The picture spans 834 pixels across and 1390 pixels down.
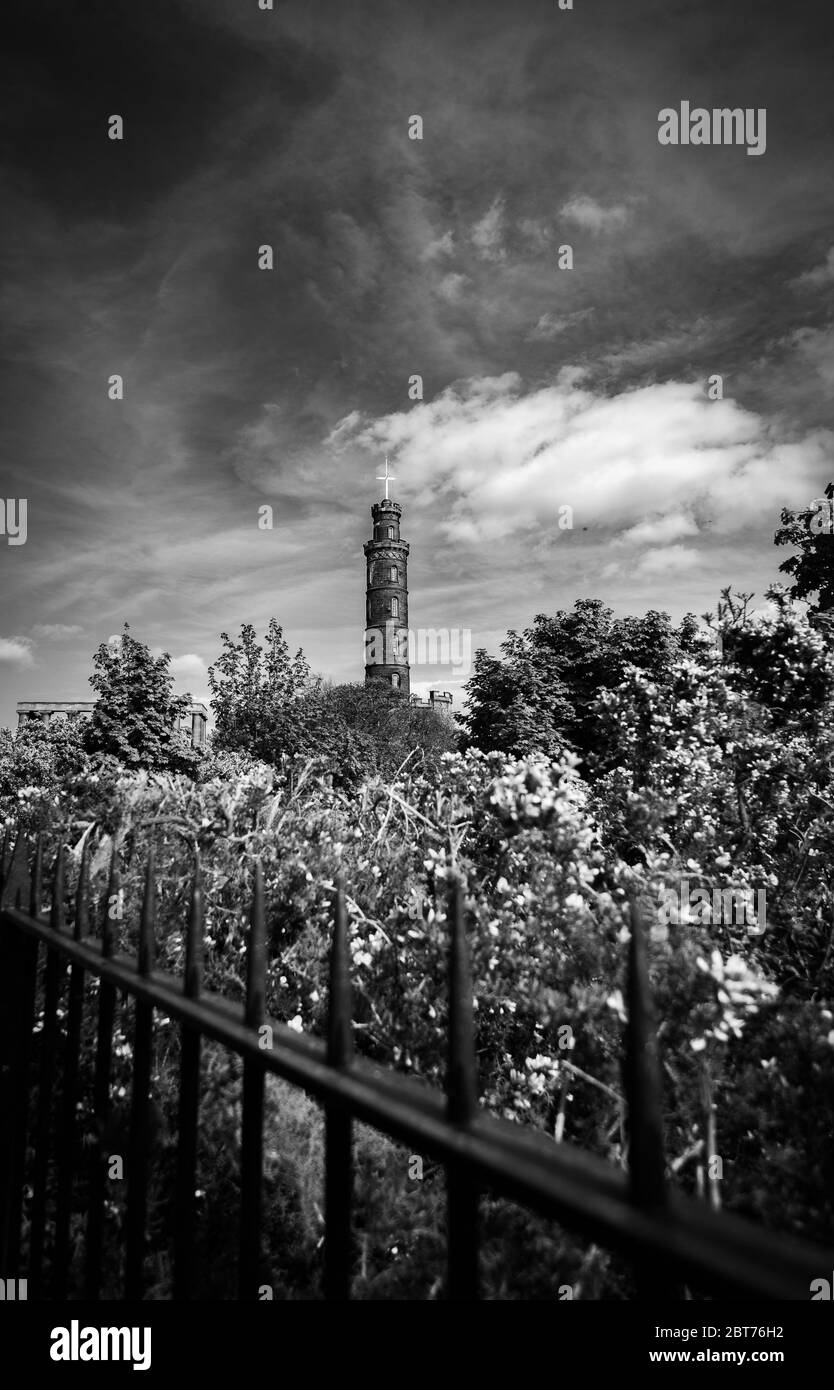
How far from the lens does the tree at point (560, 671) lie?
25844 millimetres

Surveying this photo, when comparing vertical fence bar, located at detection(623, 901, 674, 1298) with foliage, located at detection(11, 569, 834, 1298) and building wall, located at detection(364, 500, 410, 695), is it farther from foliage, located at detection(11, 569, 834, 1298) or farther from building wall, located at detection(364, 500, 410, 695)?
building wall, located at detection(364, 500, 410, 695)

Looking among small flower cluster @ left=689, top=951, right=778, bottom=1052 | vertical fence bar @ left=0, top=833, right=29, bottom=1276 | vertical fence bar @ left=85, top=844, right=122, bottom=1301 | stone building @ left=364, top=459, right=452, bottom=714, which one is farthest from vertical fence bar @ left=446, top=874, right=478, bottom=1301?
stone building @ left=364, top=459, right=452, bottom=714

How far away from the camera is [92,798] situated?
625 cm

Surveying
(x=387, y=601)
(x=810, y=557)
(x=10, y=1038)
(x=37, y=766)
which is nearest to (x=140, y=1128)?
(x=10, y=1038)

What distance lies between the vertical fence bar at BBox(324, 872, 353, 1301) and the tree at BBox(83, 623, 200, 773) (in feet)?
78.9

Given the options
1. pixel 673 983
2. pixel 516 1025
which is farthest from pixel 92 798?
pixel 673 983

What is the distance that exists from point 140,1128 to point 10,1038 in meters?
0.89

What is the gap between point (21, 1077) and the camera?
1862 millimetres

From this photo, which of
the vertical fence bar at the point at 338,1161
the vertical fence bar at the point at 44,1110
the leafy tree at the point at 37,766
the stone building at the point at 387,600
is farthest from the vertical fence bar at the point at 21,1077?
the stone building at the point at 387,600

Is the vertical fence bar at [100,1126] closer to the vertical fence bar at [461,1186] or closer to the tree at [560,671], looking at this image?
the vertical fence bar at [461,1186]

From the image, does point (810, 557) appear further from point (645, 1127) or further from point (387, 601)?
point (387, 601)

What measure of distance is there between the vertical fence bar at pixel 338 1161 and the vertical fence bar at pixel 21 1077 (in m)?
1.20

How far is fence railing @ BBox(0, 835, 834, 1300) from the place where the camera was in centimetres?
65
